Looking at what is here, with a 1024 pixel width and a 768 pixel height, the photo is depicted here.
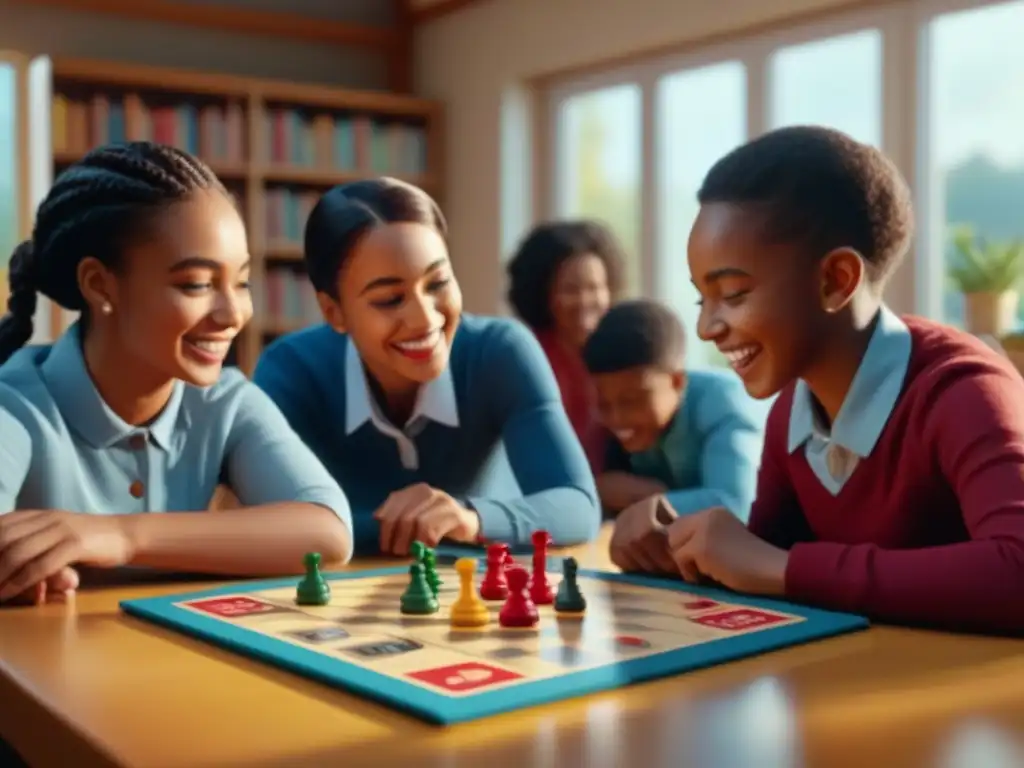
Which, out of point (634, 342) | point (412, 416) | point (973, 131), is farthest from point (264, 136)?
point (412, 416)

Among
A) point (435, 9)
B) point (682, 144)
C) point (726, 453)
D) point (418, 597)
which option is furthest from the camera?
point (435, 9)

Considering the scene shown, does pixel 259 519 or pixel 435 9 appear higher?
pixel 435 9

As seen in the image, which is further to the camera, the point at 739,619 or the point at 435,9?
the point at 435,9

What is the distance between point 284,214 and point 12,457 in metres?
4.38

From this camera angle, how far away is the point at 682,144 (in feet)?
16.7

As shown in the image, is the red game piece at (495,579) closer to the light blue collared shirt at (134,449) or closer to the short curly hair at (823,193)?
the light blue collared shirt at (134,449)

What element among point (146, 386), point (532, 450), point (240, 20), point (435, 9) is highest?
point (435, 9)

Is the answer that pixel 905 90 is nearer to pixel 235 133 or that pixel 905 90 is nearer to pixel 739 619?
pixel 235 133

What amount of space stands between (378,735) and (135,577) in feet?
2.43

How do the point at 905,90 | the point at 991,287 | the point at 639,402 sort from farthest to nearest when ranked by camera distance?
the point at 905,90 → the point at 991,287 → the point at 639,402

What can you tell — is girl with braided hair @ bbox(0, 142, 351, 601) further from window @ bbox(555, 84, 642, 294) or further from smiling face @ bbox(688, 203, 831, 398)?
window @ bbox(555, 84, 642, 294)

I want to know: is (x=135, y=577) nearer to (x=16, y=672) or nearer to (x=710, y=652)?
(x=16, y=672)

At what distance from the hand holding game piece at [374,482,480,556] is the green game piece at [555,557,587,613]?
1.44 ft

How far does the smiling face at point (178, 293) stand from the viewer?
→ 1437mm
